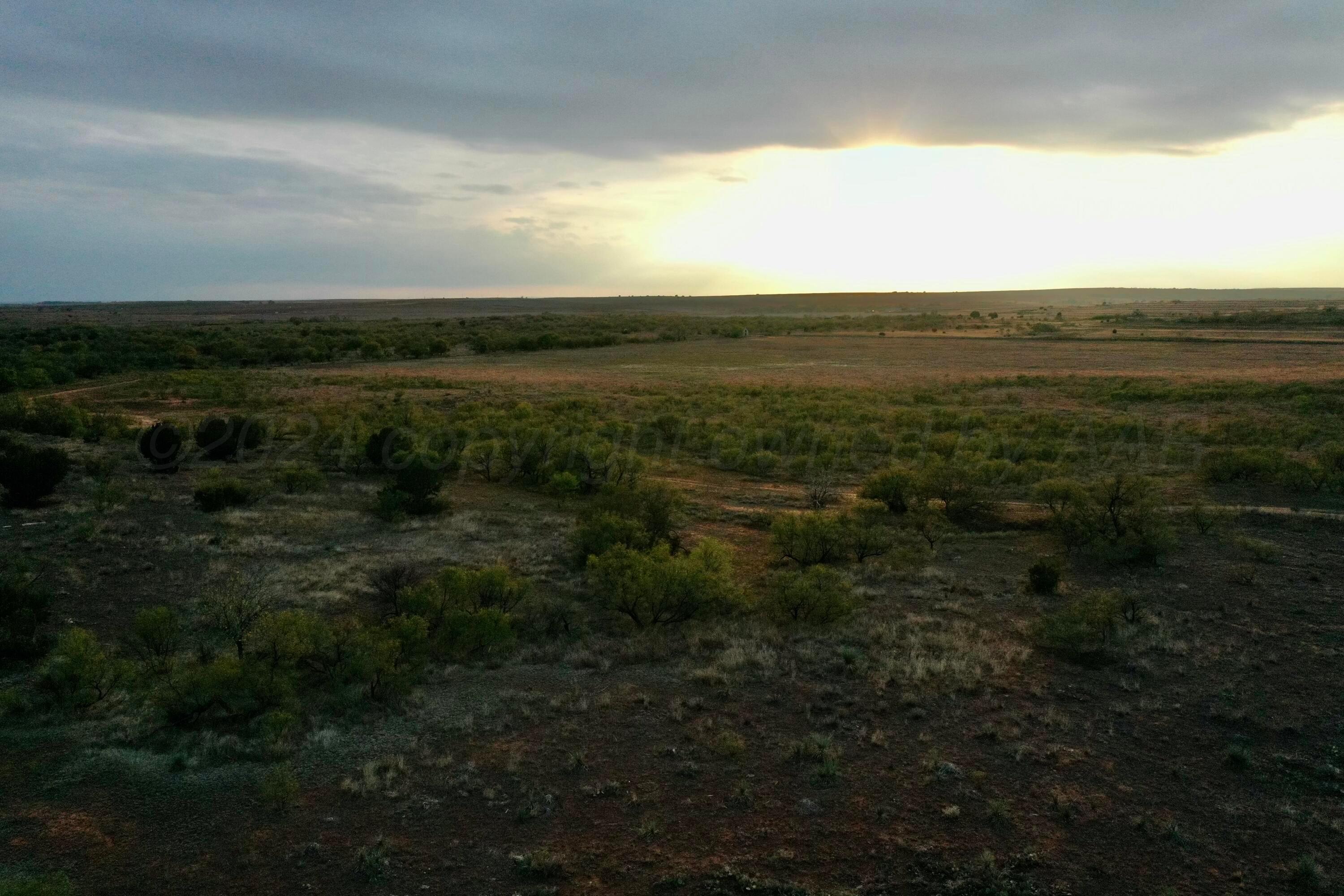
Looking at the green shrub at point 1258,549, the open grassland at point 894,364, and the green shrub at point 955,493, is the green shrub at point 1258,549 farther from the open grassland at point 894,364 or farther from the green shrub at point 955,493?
the open grassland at point 894,364

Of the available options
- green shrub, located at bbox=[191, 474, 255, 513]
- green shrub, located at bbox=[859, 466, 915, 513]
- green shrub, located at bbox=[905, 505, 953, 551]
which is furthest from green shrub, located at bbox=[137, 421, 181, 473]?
green shrub, located at bbox=[905, 505, 953, 551]

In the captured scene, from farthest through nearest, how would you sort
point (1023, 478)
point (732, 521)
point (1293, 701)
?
1. point (1023, 478)
2. point (732, 521)
3. point (1293, 701)

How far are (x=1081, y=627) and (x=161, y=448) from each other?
22920 mm

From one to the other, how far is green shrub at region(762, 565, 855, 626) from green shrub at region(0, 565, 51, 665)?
10.0m

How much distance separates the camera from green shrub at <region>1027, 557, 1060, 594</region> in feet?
44.7

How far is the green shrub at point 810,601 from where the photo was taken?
40.6ft

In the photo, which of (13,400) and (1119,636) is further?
(13,400)

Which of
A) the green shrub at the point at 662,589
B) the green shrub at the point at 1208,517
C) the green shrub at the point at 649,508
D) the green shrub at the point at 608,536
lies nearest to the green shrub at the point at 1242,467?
the green shrub at the point at 1208,517

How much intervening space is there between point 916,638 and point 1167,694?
3.02 m

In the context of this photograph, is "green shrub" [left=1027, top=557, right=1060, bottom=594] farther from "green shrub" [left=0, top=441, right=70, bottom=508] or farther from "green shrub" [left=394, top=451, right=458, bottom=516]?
"green shrub" [left=0, top=441, right=70, bottom=508]

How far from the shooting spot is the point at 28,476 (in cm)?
1759

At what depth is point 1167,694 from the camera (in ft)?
32.6

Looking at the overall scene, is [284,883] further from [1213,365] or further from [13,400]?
[1213,365]

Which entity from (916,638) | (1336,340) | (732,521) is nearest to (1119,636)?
(916,638)
